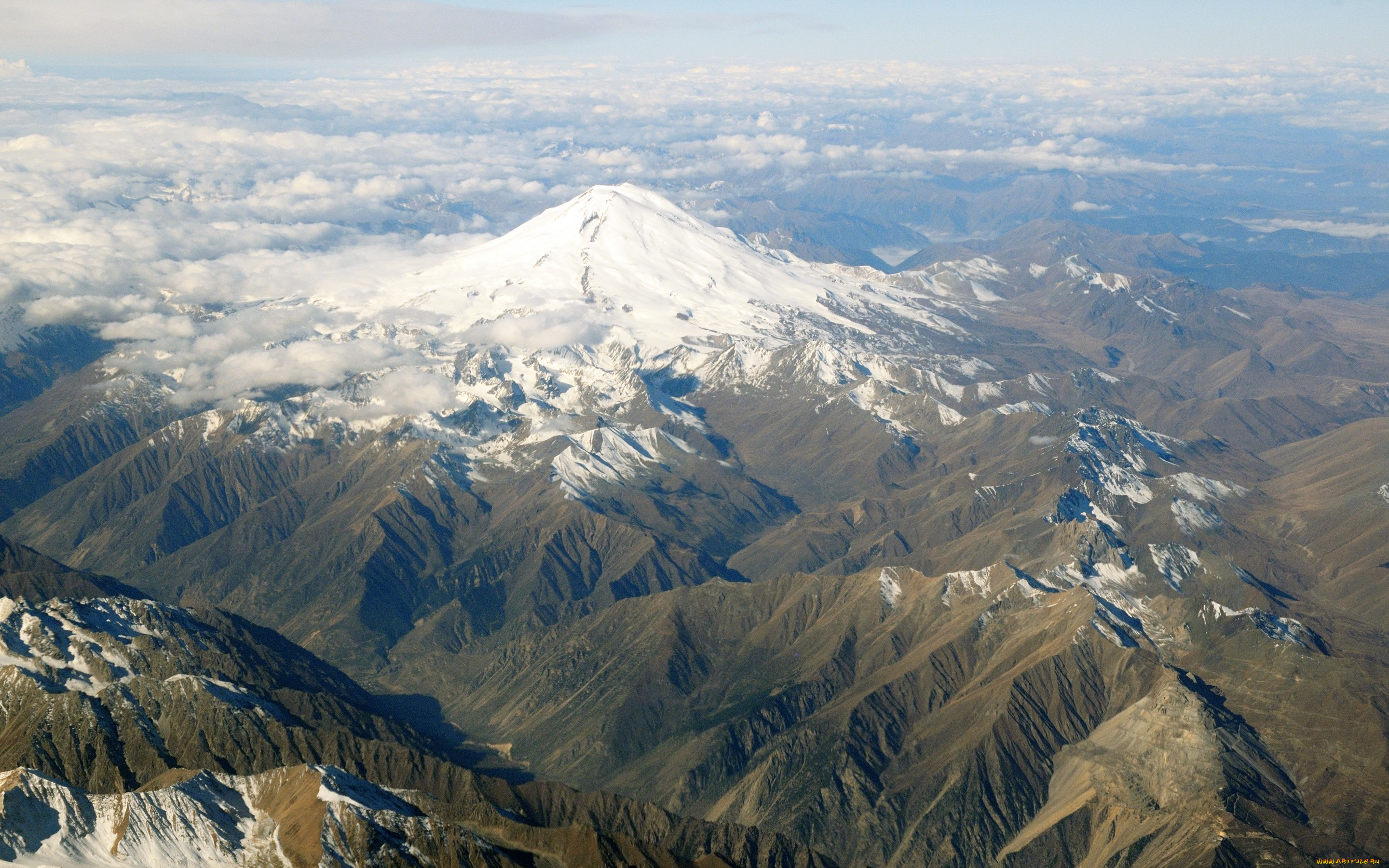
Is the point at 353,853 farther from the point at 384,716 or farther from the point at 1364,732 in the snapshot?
the point at 1364,732

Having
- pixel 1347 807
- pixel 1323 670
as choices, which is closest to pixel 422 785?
pixel 1347 807

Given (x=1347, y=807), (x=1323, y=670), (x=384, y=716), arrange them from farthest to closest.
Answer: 1. (x=384, y=716)
2. (x=1323, y=670)
3. (x=1347, y=807)

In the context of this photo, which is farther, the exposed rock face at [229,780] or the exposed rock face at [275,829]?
the exposed rock face at [229,780]

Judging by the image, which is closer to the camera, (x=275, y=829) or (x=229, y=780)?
(x=275, y=829)

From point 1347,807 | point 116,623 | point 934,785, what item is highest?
point 116,623

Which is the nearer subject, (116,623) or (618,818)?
(618,818)

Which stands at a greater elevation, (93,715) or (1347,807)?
(93,715)

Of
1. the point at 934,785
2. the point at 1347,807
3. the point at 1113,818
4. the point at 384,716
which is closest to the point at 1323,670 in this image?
the point at 1347,807

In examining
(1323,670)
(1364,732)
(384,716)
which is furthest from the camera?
(384,716)

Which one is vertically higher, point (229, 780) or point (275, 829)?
point (229, 780)

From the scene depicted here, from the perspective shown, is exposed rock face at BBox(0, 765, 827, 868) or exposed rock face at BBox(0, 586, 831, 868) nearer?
exposed rock face at BBox(0, 765, 827, 868)
